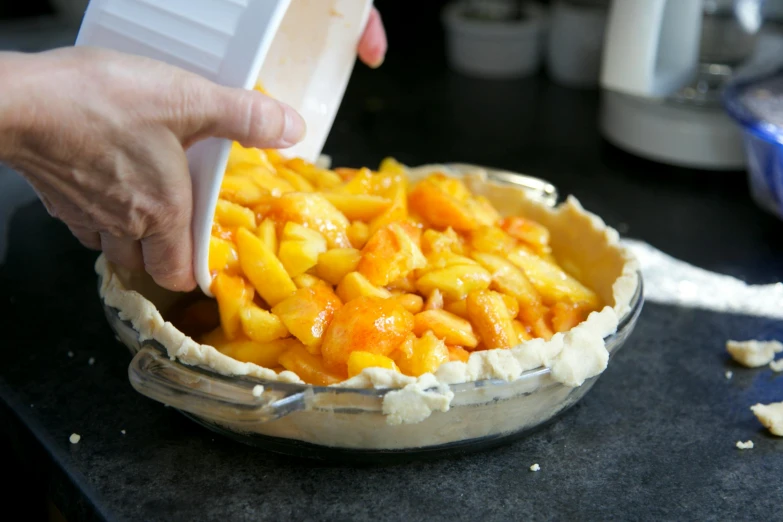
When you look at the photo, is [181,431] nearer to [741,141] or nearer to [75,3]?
[741,141]

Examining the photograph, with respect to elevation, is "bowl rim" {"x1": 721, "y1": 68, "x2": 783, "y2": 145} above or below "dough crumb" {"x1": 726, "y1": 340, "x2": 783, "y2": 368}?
above

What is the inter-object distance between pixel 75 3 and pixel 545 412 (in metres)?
2.26

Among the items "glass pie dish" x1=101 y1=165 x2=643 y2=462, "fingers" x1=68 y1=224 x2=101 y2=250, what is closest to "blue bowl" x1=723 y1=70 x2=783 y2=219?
"glass pie dish" x1=101 y1=165 x2=643 y2=462

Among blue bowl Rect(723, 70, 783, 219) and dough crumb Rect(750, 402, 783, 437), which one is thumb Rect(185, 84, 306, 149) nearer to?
dough crumb Rect(750, 402, 783, 437)

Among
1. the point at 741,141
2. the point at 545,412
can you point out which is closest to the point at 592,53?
the point at 741,141

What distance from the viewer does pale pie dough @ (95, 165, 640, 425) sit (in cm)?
102

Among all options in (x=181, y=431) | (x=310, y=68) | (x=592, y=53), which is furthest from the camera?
(x=592, y=53)

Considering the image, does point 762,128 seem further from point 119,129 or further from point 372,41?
point 119,129

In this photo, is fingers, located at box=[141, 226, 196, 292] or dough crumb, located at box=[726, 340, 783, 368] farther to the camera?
dough crumb, located at box=[726, 340, 783, 368]

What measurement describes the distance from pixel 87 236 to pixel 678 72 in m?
1.50

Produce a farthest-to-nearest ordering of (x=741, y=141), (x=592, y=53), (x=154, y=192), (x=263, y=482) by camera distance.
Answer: (x=592, y=53) < (x=741, y=141) < (x=263, y=482) < (x=154, y=192)

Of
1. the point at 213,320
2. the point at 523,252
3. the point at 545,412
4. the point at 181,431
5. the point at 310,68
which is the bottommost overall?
the point at 181,431

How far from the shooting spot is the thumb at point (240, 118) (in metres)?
0.97

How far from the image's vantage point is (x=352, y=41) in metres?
1.54
